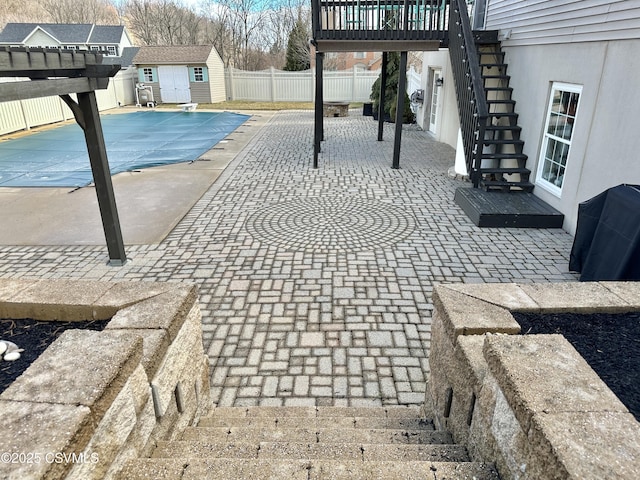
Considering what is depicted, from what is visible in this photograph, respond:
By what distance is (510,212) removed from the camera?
6367mm

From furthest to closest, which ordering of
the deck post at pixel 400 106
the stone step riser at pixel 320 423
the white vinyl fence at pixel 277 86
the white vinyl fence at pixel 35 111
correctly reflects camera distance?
the white vinyl fence at pixel 277 86 → the white vinyl fence at pixel 35 111 → the deck post at pixel 400 106 → the stone step riser at pixel 320 423

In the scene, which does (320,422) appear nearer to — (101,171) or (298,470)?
(298,470)

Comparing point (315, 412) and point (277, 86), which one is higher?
point (277, 86)

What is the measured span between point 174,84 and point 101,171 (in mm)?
21599

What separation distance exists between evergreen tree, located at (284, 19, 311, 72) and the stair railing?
21772 millimetres

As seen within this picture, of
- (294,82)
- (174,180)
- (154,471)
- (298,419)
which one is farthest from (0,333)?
(294,82)

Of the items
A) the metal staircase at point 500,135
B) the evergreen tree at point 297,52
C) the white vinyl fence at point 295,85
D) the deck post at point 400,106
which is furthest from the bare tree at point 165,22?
the metal staircase at point 500,135

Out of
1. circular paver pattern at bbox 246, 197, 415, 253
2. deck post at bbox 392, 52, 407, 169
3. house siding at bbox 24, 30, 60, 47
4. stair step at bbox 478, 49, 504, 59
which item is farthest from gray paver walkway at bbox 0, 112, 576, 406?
house siding at bbox 24, 30, 60, 47

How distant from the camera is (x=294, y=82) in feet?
79.8

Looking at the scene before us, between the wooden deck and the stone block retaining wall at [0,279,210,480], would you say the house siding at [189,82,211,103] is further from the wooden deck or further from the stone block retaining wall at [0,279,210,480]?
the stone block retaining wall at [0,279,210,480]

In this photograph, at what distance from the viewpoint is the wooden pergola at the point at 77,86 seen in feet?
11.4

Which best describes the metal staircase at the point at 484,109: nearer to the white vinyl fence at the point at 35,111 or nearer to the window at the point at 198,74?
the white vinyl fence at the point at 35,111

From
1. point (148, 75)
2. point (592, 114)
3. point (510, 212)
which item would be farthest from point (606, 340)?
point (148, 75)

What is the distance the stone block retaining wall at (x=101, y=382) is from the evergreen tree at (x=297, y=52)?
28718 millimetres
